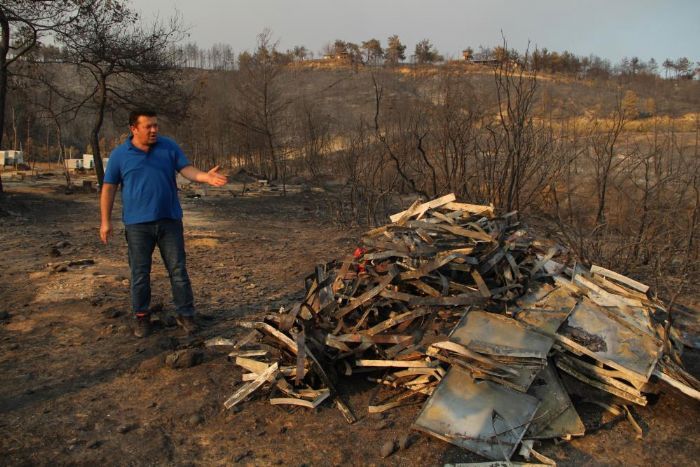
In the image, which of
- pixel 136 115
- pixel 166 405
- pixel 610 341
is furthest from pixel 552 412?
pixel 136 115

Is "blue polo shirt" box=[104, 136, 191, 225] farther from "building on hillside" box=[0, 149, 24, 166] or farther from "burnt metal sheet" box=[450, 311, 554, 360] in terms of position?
"building on hillside" box=[0, 149, 24, 166]

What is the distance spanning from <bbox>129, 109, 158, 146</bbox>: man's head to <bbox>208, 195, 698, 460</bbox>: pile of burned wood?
1.71 meters

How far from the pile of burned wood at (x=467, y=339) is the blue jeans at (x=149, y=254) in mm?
639

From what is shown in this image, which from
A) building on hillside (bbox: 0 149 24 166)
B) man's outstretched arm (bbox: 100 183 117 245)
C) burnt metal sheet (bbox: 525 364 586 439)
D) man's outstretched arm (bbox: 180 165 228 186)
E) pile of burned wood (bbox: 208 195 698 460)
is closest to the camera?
burnt metal sheet (bbox: 525 364 586 439)

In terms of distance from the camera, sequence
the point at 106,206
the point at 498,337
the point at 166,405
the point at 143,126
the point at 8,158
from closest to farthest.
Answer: the point at 166,405 < the point at 498,337 < the point at 143,126 < the point at 106,206 < the point at 8,158

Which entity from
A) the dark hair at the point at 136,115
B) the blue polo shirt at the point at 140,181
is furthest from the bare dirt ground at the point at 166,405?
the dark hair at the point at 136,115

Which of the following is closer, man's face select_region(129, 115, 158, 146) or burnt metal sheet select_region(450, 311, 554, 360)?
burnt metal sheet select_region(450, 311, 554, 360)

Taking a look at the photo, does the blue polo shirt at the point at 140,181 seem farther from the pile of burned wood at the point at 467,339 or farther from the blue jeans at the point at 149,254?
the pile of burned wood at the point at 467,339

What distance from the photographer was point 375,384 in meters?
3.64

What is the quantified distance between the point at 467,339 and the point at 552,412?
0.65 meters

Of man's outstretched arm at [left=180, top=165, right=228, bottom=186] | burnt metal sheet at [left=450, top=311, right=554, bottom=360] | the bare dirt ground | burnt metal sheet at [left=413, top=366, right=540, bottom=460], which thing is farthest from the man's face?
burnt metal sheet at [left=413, top=366, right=540, bottom=460]

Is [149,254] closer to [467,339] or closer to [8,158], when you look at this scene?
[467,339]

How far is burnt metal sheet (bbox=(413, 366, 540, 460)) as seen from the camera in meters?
2.87

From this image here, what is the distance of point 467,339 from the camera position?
3420mm
